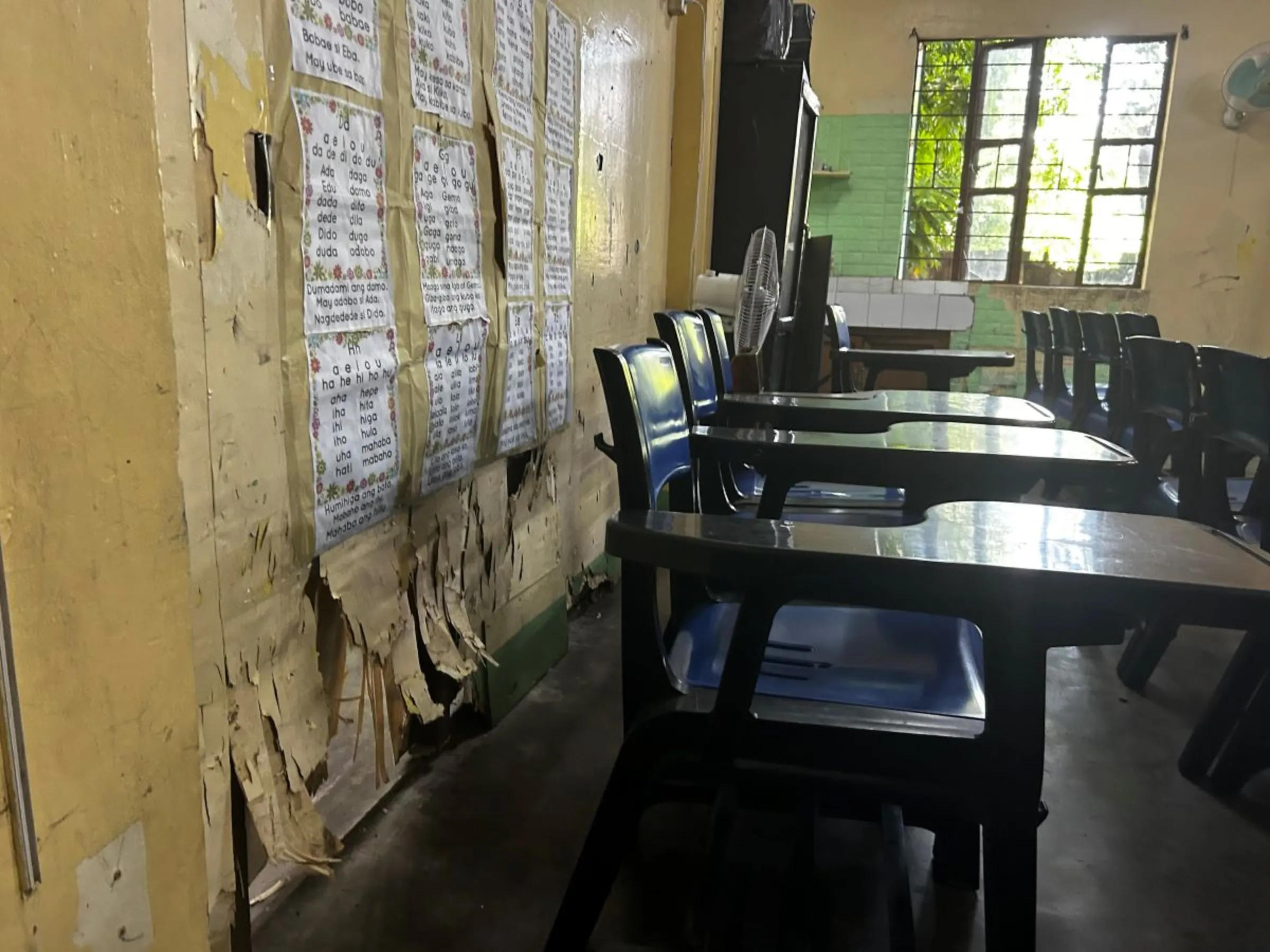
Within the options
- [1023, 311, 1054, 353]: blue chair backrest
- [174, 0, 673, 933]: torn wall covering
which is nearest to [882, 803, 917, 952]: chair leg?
[174, 0, 673, 933]: torn wall covering

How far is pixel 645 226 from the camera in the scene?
3.07 meters

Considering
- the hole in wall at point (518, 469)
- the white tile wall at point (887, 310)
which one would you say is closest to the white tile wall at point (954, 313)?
the white tile wall at point (887, 310)

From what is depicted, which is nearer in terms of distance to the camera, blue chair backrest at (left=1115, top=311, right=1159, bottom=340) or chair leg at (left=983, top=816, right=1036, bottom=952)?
chair leg at (left=983, top=816, right=1036, bottom=952)

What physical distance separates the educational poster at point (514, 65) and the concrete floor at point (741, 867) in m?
1.34

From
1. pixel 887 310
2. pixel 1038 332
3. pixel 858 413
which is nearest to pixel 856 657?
pixel 858 413

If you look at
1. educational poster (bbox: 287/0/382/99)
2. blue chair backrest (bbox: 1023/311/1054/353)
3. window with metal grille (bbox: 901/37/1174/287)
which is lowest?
blue chair backrest (bbox: 1023/311/1054/353)

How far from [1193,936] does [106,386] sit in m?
1.76

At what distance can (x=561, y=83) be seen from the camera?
6.75ft

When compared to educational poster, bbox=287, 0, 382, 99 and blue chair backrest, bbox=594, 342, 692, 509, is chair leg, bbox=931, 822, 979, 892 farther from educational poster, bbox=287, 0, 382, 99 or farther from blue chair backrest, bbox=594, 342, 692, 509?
educational poster, bbox=287, 0, 382, 99

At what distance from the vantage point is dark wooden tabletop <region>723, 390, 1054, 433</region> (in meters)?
1.91

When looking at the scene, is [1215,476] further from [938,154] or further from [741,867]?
[938,154]

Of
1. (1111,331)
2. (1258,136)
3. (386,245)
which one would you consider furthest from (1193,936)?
(1258,136)

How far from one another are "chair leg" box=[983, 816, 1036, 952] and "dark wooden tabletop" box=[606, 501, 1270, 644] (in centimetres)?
26

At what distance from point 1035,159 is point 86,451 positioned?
760 cm
